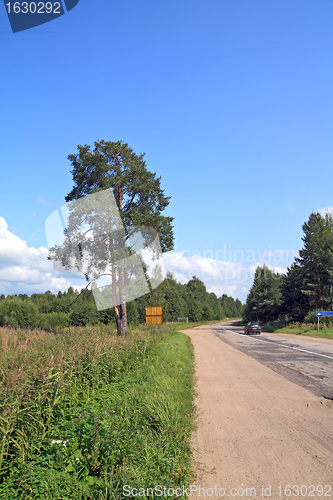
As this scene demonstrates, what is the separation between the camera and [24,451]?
413 cm

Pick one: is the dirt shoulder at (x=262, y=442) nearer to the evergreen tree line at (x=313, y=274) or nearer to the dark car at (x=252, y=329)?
the dark car at (x=252, y=329)

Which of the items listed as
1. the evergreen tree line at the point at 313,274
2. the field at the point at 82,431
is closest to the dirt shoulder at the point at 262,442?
the field at the point at 82,431

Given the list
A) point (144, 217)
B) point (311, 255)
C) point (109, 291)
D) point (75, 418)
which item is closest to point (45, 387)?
point (75, 418)

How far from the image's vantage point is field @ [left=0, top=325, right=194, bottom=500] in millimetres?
3633

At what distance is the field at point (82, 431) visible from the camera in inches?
143

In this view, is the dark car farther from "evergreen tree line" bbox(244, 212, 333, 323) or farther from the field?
the field

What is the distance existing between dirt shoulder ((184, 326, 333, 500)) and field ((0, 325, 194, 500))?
0.36 meters

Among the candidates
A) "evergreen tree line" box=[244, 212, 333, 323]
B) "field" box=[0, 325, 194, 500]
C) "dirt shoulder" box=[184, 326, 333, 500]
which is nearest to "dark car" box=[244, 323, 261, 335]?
"evergreen tree line" box=[244, 212, 333, 323]

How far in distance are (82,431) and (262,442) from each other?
273cm

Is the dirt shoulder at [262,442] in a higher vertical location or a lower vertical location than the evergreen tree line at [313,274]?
lower

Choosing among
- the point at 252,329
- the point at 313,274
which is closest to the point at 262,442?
the point at 252,329

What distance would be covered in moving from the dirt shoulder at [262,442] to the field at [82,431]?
0.36m

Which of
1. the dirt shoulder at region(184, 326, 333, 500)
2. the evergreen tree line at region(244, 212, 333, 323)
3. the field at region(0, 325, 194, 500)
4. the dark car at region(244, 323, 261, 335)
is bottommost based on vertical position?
the dark car at region(244, 323, 261, 335)

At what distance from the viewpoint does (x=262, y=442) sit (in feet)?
17.3
